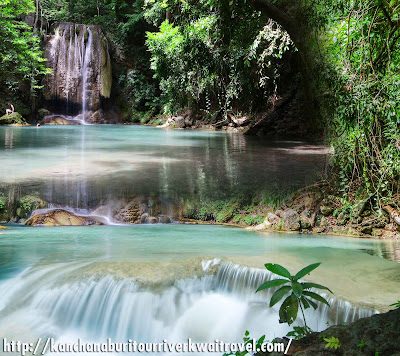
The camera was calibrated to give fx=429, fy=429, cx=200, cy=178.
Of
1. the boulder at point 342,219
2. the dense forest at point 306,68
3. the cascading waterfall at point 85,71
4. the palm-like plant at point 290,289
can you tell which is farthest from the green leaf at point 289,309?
the cascading waterfall at point 85,71

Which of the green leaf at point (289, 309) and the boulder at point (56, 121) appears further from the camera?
the boulder at point (56, 121)

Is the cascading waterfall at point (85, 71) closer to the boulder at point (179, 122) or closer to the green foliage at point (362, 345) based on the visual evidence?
the boulder at point (179, 122)

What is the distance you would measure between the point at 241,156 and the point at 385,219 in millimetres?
5296

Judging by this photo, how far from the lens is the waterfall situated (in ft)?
84.6

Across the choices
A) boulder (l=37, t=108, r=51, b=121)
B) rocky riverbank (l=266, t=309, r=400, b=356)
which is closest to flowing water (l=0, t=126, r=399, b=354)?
rocky riverbank (l=266, t=309, r=400, b=356)

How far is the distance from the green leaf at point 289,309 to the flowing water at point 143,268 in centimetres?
103

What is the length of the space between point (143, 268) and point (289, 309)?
6.10 ft

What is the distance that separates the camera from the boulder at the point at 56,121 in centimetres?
2450

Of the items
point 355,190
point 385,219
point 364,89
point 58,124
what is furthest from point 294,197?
point 58,124

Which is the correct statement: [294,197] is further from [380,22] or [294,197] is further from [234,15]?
[234,15]

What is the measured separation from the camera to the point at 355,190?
245 inches

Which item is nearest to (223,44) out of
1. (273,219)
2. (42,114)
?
(273,219)

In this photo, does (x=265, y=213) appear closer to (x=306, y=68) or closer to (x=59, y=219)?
(x=306, y=68)

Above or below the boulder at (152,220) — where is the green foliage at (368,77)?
above
